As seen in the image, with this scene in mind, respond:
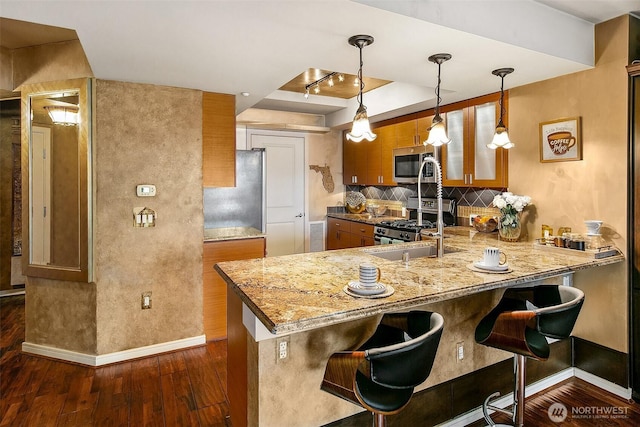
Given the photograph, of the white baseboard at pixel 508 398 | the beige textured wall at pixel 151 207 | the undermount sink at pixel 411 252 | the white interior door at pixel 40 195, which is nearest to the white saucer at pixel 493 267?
the undermount sink at pixel 411 252

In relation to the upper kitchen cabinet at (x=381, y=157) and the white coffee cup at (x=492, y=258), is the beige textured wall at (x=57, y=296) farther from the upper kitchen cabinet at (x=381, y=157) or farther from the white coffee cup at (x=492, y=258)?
the upper kitchen cabinet at (x=381, y=157)

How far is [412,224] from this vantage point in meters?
4.49

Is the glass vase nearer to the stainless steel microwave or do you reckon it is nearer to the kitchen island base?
the kitchen island base

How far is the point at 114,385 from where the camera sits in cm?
276

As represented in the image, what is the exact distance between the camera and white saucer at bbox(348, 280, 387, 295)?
5.72 feet

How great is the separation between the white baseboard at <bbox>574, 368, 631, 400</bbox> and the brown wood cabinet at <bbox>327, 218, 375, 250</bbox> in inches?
102

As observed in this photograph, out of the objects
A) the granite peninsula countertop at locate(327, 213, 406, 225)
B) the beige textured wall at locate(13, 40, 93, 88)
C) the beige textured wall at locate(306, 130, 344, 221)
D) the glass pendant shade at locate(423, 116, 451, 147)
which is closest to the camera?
the glass pendant shade at locate(423, 116, 451, 147)

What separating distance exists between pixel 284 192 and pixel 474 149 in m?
3.03

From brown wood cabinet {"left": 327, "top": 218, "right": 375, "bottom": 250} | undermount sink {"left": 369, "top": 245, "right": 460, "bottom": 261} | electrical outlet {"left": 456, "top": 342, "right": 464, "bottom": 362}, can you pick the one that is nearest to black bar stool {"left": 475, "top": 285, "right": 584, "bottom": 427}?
electrical outlet {"left": 456, "top": 342, "right": 464, "bottom": 362}

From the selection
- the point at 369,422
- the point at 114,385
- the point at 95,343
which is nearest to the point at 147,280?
the point at 95,343

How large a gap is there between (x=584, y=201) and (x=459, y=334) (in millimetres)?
1509

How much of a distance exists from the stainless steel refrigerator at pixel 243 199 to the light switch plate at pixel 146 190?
0.99 metres

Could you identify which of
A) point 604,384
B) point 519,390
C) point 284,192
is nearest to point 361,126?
point 519,390

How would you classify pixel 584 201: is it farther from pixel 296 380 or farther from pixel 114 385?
pixel 114 385
